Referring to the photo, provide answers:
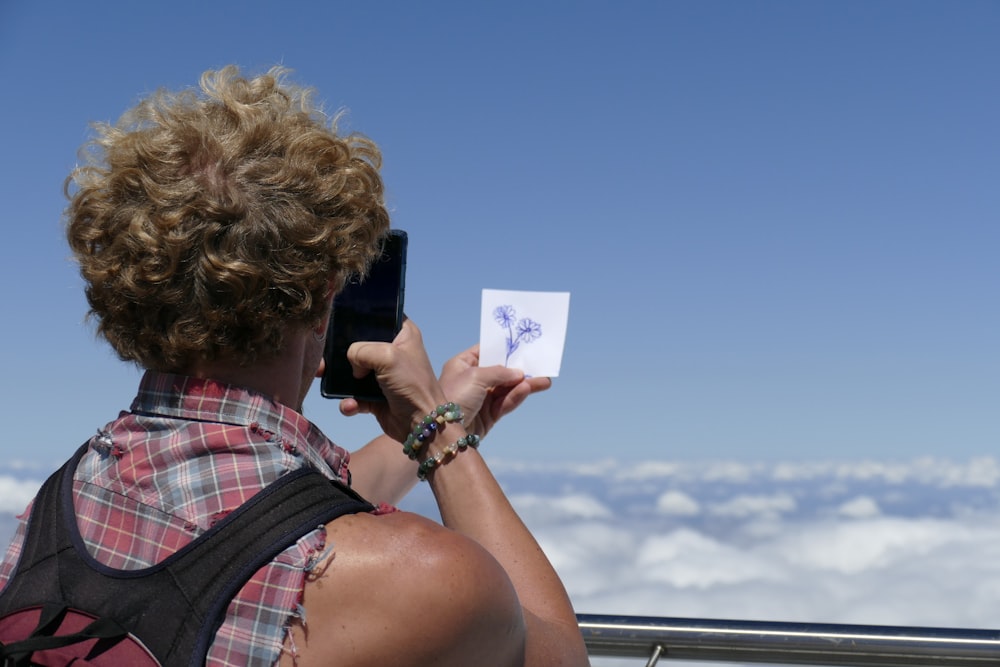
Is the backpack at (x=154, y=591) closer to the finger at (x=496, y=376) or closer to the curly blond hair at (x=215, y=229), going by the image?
the curly blond hair at (x=215, y=229)

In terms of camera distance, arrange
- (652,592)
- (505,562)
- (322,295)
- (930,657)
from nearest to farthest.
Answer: (322,295)
(505,562)
(930,657)
(652,592)

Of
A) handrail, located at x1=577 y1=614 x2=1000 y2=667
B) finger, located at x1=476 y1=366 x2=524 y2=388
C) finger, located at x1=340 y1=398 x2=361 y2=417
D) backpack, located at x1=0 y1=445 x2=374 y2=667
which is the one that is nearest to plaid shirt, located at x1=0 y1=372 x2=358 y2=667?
backpack, located at x1=0 y1=445 x2=374 y2=667

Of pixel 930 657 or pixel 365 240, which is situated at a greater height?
pixel 365 240

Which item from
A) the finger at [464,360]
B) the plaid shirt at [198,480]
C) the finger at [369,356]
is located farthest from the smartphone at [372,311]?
the finger at [464,360]

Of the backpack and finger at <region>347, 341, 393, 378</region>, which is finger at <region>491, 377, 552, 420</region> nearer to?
finger at <region>347, 341, 393, 378</region>

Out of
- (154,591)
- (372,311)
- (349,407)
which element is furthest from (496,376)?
(154,591)

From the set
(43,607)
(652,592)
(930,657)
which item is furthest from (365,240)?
(652,592)

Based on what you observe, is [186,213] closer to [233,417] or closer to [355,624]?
[233,417]
